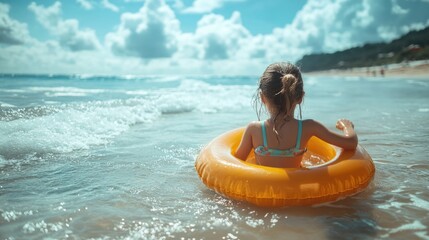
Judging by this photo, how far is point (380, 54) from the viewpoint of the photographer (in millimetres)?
75562

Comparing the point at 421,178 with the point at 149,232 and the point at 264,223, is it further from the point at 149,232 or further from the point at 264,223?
the point at 149,232

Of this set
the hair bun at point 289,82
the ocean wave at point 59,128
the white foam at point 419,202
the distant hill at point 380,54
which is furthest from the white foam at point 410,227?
the distant hill at point 380,54

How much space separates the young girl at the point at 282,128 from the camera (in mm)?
2732

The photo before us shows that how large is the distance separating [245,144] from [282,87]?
67 cm

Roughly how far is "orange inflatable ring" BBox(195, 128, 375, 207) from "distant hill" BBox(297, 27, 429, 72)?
4088cm

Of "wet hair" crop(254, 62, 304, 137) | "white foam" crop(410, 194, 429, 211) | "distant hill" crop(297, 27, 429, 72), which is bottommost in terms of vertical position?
"white foam" crop(410, 194, 429, 211)

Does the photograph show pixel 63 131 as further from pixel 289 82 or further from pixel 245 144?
pixel 289 82

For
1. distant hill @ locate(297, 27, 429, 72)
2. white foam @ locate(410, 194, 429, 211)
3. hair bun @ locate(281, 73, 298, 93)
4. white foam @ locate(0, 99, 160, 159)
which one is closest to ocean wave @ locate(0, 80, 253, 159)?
white foam @ locate(0, 99, 160, 159)

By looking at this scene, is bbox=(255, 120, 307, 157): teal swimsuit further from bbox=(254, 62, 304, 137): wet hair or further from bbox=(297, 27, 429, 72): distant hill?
bbox=(297, 27, 429, 72): distant hill

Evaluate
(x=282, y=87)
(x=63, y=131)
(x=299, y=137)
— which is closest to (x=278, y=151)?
(x=299, y=137)

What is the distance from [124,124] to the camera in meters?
7.33

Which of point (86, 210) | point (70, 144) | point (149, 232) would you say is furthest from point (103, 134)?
point (149, 232)

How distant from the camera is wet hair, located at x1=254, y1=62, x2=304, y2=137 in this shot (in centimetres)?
269

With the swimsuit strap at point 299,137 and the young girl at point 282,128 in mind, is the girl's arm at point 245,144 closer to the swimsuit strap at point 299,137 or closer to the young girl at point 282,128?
the young girl at point 282,128
